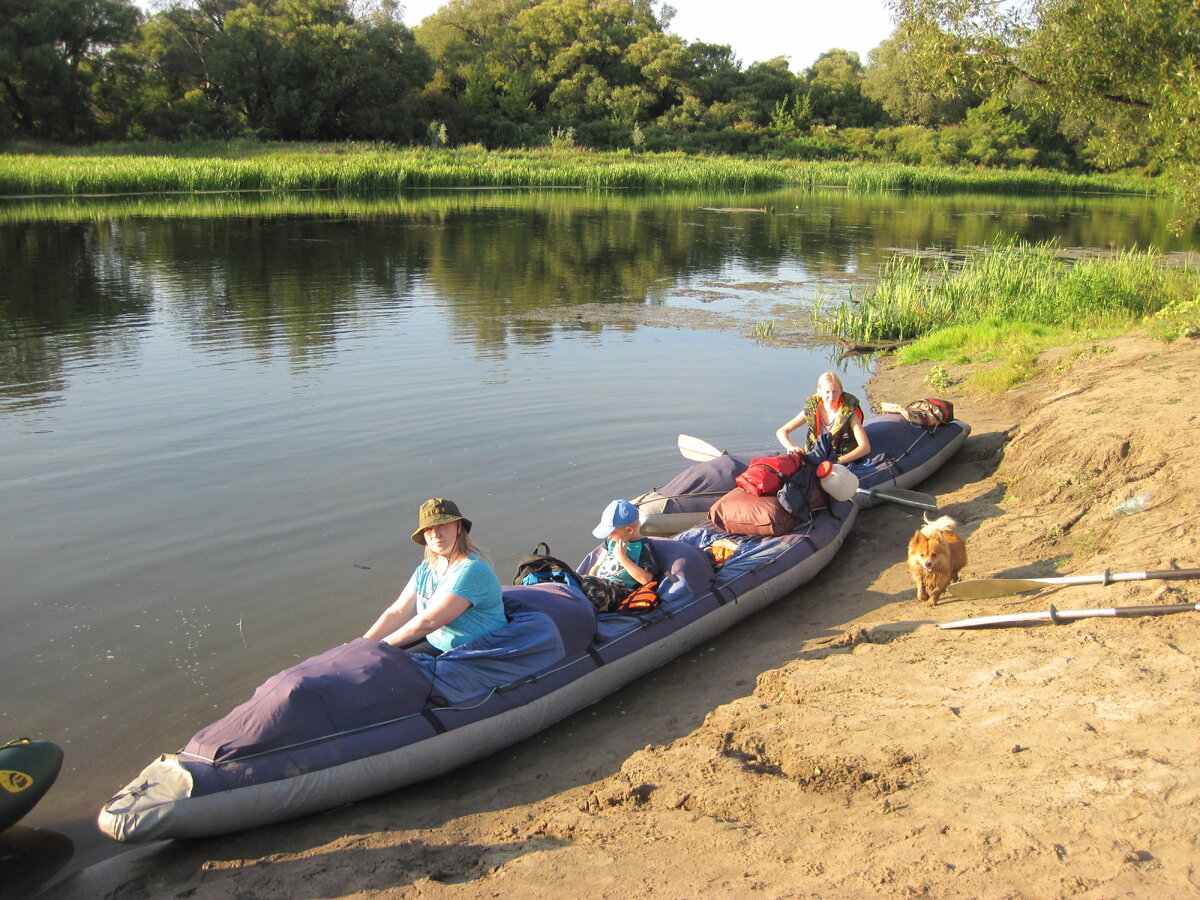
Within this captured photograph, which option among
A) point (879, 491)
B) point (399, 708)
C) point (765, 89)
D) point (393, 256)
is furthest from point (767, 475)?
point (765, 89)

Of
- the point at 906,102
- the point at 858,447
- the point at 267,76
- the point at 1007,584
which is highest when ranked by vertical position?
the point at 906,102

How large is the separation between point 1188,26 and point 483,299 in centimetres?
1125

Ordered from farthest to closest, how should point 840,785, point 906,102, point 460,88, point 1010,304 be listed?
point 906,102
point 460,88
point 1010,304
point 840,785

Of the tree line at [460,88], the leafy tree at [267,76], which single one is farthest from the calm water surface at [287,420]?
the leafy tree at [267,76]

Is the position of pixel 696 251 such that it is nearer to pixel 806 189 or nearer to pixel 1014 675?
pixel 1014 675

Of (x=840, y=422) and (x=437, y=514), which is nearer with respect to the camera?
(x=437, y=514)

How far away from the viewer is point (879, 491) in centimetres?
874

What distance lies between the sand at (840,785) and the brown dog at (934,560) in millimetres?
175

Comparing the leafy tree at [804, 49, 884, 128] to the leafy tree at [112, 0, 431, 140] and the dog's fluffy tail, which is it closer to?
the leafy tree at [112, 0, 431, 140]

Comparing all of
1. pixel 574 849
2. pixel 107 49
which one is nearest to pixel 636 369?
pixel 574 849

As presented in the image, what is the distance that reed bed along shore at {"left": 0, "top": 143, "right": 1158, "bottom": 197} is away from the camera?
3575 cm

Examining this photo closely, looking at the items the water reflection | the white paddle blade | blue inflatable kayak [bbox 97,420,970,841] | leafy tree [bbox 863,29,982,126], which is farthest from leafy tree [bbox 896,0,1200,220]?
leafy tree [bbox 863,29,982,126]

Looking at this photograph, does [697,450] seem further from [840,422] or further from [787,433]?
[840,422]

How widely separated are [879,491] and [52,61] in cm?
5221
